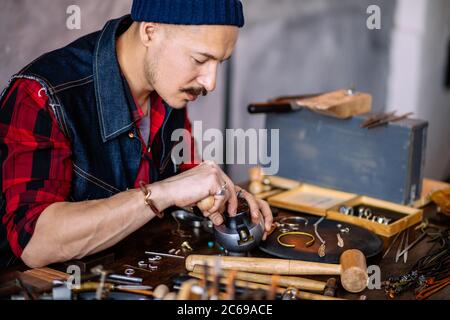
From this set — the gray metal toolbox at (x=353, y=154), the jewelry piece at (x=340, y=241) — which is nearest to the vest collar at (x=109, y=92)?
the jewelry piece at (x=340, y=241)

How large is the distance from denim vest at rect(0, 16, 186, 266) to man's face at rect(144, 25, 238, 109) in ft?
0.52

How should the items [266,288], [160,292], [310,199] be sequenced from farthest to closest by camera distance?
[310,199], [266,288], [160,292]

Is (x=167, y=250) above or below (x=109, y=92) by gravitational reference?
below

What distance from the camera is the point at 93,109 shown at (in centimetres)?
237

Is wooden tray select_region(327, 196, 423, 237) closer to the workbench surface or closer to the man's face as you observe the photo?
the workbench surface

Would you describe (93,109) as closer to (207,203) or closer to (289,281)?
(207,203)

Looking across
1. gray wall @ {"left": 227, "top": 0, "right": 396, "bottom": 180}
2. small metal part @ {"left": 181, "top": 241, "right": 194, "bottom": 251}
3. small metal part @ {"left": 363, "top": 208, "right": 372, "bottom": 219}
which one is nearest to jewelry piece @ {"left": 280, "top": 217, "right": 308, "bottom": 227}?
small metal part @ {"left": 363, "top": 208, "right": 372, "bottom": 219}

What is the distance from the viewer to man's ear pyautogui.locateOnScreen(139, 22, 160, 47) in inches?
90.0

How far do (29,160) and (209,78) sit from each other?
2.33ft

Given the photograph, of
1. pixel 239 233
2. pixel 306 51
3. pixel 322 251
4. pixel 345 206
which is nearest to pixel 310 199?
pixel 345 206

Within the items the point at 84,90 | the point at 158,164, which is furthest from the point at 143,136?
the point at 84,90

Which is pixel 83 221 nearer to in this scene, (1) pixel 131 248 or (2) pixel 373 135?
(1) pixel 131 248

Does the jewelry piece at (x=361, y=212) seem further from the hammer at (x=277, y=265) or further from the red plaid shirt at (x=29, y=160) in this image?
the red plaid shirt at (x=29, y=160)

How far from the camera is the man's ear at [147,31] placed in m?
2.29
